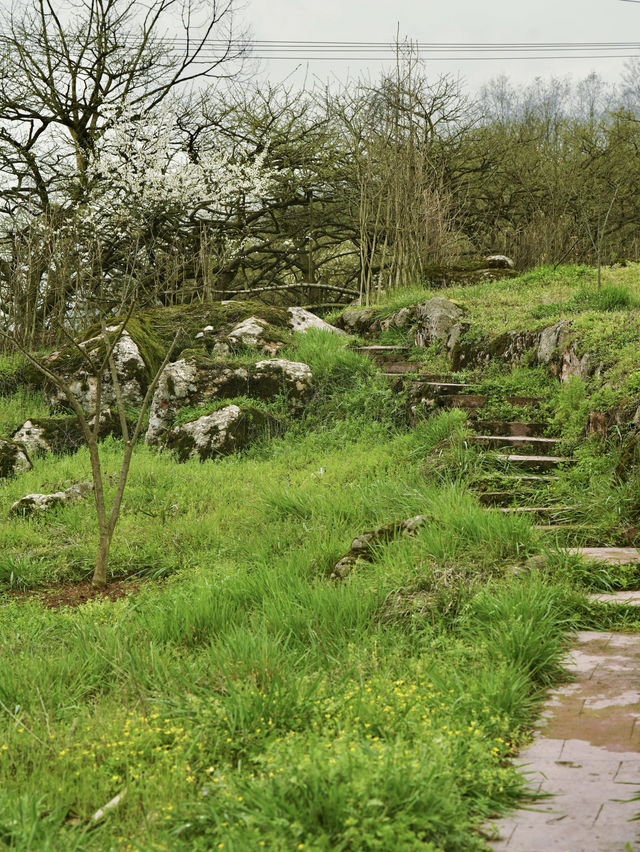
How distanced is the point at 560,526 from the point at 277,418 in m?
4.41

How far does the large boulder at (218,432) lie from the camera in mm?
8242

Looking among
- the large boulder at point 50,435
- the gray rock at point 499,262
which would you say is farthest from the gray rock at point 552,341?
the gray rock at point 499,262

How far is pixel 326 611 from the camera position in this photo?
3818 mm

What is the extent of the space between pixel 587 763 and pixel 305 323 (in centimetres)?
970

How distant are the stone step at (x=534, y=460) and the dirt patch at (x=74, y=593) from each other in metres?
3.26

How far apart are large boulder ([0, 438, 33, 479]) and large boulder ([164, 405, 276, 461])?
1580mm

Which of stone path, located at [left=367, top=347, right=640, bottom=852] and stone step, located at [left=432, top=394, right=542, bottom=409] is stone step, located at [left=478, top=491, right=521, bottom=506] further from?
stone step, located at [left=432, top=394, right=542, bottom=409]

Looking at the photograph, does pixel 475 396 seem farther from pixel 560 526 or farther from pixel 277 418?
pixel 560 526

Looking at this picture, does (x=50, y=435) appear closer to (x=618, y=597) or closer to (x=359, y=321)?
(x=359, y=321)

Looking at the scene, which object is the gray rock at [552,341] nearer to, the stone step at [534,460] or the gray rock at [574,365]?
the gray rock at [574,365]

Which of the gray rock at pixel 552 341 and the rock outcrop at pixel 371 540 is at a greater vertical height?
the gray rock at pixel 552 341

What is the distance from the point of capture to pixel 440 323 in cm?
1022

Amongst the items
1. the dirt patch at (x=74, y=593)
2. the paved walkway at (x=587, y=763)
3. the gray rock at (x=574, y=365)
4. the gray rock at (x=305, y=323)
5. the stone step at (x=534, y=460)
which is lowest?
the dirt patch at (x=74, y=593)

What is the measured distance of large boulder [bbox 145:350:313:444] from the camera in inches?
360
